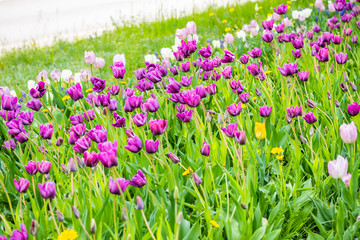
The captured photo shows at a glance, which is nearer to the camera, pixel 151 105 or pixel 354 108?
pixel 354 108

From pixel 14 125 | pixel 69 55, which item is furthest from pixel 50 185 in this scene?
pixel 69 55

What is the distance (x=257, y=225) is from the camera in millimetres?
1733

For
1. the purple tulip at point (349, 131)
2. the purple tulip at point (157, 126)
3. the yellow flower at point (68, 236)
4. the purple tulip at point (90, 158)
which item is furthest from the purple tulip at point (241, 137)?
the yellow flower at point (68, 236)

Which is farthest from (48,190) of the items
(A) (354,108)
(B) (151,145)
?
(A) (354,108)

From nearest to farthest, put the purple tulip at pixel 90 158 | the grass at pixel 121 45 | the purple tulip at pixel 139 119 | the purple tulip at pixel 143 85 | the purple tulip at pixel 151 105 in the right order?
the purple tulip at pixel 90 158 < the purple tulip at pixel 139 119 < the purple tulip at pixel 151 105 < the purple tulip at pixel 143 85 < the grass at pixel 121 45

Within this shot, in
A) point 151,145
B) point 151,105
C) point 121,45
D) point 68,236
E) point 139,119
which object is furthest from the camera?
point 121,45

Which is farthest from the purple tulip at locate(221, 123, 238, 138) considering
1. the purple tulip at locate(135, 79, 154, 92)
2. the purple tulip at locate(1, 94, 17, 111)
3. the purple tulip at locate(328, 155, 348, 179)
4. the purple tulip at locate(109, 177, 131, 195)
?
the purple tulip at locate(1, 94, 17, 111)

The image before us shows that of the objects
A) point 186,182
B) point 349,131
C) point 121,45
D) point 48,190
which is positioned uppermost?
point 349,131

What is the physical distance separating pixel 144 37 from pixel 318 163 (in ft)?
19.2

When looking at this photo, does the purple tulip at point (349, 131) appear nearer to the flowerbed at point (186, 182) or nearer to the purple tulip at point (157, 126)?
the flowerbed at point (186, 182)

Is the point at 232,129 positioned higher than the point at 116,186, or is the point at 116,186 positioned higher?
the point at 232,129

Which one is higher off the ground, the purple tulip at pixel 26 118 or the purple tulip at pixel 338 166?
the purple tulip at pixel 26 118

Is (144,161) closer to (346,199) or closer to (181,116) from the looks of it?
(181,116)

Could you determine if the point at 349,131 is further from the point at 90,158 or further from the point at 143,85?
the point at 143,85
